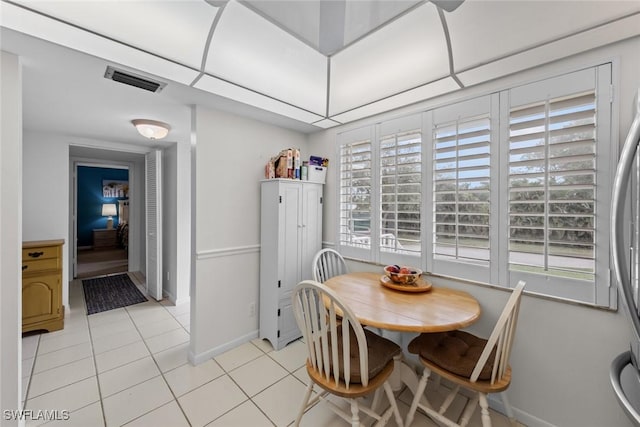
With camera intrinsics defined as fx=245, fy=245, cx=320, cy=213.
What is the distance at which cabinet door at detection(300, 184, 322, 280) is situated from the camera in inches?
103

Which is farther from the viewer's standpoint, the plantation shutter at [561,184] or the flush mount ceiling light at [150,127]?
the flush mount ceiling light at [150,127]

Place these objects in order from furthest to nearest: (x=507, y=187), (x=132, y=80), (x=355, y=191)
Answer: (x=355, y=191) → (x=132, y=80) → (x=507, y=187)

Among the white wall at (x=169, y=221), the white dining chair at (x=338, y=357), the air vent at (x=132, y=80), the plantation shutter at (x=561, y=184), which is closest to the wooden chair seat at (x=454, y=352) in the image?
the white dining chair at (x=338, y=357)

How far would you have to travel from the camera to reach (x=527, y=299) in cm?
157

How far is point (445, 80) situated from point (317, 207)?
1622 millimetres

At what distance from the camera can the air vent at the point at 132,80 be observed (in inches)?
64.6

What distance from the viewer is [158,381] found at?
1.94 metres

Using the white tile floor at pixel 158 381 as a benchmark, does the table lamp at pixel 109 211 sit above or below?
above

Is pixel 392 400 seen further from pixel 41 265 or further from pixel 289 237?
pixel 41 265

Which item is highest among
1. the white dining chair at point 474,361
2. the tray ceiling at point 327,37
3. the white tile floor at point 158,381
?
the tray ceiling at point 327,37

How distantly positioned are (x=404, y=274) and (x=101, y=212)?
9.15 metres

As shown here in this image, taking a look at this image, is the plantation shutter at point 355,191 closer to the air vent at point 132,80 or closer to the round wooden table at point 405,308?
the round wooden table at point 405,308

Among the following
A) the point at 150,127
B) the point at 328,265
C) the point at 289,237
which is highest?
the point at 150,127

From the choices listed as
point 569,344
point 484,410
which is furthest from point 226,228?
point 569,344
